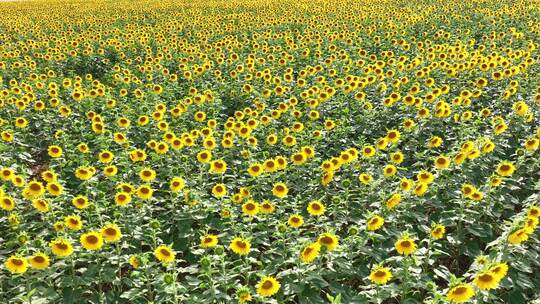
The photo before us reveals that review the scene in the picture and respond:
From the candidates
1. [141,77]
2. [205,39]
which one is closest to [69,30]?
[205,39]

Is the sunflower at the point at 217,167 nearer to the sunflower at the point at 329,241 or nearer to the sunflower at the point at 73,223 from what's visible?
the sunflower at the point at 73,223

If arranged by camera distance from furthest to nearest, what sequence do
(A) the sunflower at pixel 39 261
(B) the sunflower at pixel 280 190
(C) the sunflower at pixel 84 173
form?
(C) the sunflower at pixel 84 173 → (B) the sunflower at pixel 280 190 → (A) the sunflower at pixel 39 261

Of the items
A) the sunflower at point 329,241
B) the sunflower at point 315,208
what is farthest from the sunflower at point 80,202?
the sunflower at point 329,241

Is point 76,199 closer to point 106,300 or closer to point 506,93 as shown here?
point 106,300

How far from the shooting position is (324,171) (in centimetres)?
584

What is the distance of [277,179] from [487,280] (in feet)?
10.5

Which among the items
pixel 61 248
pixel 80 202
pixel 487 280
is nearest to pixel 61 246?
pixel 61 248

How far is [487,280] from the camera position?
11.3ft

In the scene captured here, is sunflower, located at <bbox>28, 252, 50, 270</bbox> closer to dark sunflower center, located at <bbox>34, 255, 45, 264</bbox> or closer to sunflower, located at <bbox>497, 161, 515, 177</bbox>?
dark sunflower center, located at <bbox>34, 255, 45, 264</bbox>

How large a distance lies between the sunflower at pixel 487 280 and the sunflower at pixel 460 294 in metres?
0.16

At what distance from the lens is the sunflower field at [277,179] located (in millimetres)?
4086

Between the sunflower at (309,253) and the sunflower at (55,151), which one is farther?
the sunflower at (55,151)

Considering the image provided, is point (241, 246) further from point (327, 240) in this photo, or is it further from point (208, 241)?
point (327, 240)

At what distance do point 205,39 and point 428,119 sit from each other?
31.1ft
